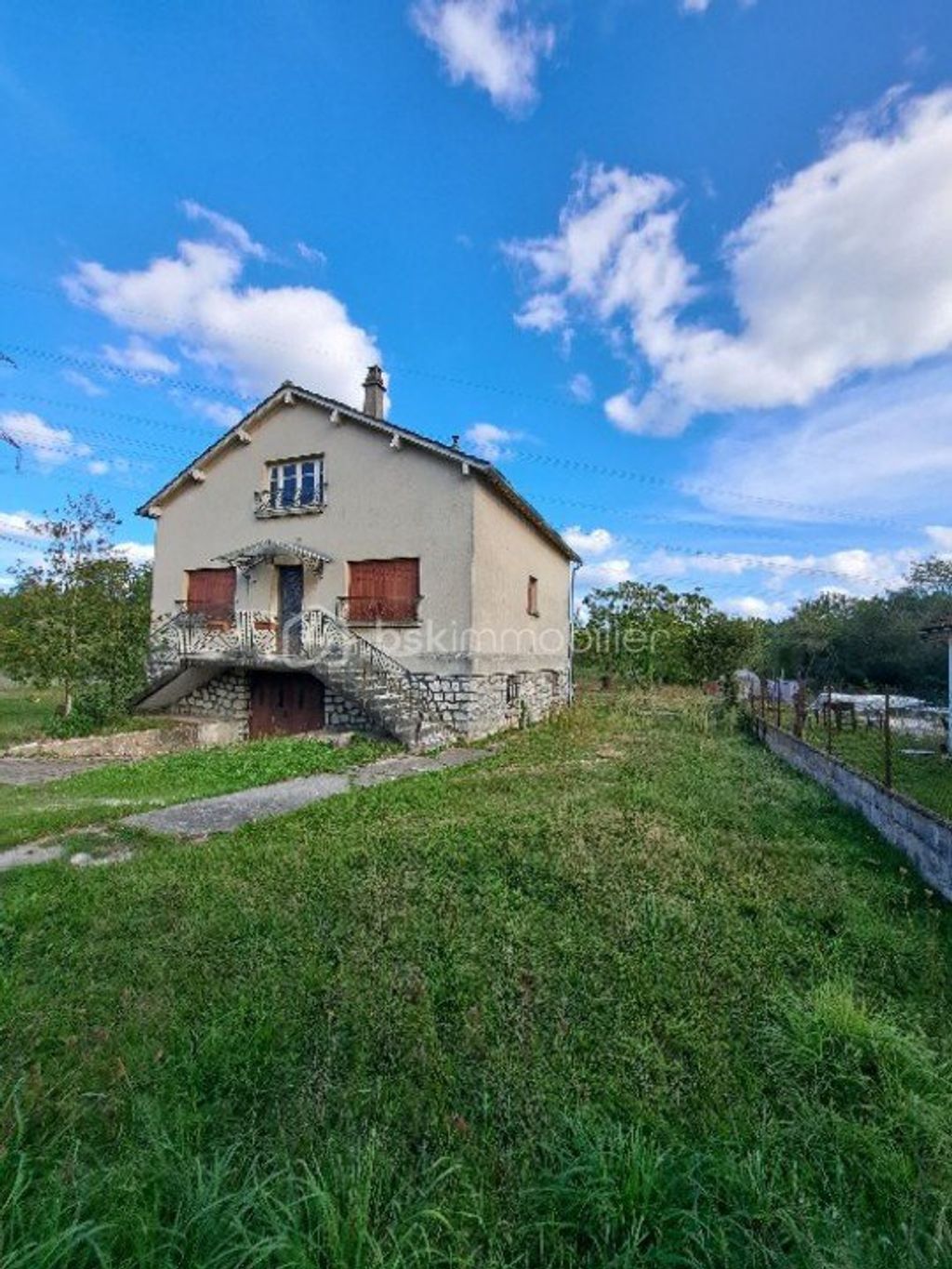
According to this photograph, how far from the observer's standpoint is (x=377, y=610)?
13742mm

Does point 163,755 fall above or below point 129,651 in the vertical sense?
below

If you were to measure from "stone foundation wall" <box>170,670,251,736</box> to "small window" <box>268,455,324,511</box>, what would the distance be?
14.5ft

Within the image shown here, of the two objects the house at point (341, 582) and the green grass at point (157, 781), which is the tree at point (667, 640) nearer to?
the house at point (341, 582)

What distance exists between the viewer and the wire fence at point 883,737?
638cm

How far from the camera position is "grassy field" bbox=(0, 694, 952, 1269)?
199cm

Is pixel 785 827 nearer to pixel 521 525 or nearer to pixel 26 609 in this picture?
pixel 521 525

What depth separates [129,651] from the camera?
15.5 metres

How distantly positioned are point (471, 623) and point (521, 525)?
4617 millimetres

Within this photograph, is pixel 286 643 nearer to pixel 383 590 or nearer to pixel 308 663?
pixel 308 663

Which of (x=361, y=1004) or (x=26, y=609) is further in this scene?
(x=26, y=609)

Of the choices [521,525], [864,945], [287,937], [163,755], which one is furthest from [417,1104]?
[521,525]

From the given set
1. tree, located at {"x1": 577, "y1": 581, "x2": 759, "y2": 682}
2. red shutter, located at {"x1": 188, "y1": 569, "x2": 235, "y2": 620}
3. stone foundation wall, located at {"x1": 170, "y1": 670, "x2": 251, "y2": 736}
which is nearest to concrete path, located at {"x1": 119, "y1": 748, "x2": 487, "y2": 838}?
stone foundation wall, located at {"x1": 170, "y1": 670, "x2": 251, "y2": 736}

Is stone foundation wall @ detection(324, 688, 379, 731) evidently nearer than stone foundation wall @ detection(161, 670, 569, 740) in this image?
No

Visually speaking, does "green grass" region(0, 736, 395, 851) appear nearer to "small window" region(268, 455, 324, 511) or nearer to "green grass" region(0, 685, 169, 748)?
"green grass" region(0, 685, 169, 748)
